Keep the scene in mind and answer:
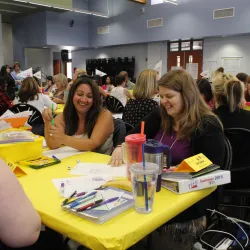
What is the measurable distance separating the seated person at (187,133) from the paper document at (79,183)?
269 millimetres

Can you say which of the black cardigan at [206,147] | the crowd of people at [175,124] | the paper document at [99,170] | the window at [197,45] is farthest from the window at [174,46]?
the paper document at [99,170]

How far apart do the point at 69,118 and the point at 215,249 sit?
1.43 meters

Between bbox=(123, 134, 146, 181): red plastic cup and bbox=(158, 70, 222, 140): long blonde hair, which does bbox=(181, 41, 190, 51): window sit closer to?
bbox=(158, 70, 222, 140): long blonde hair

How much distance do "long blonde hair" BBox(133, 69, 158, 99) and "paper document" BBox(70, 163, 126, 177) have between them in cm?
176

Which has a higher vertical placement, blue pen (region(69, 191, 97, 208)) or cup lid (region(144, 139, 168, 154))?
cup lid (region(144, 139, 168, 154))

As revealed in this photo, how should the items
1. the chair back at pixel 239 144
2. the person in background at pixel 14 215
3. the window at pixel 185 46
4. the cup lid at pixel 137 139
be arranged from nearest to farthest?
1. the person in background at pixel 14 215
2. the cup lid at pixel 137 139
3. the chair back at pixel 239 144
4. the window at pixel 185 46

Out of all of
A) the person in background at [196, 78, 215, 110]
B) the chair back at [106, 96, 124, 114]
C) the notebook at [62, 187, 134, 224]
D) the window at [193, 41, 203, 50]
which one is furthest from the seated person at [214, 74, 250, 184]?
the window at [193, 41, 203, 50]

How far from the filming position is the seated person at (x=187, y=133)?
5.16 ft

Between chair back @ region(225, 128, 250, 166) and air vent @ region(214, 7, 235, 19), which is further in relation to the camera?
air vent @ region(214, 7, 235, 19)

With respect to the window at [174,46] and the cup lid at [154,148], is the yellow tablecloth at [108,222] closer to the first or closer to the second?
the cup lid at [154,148]

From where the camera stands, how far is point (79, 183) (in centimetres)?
144

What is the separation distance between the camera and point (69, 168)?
1.69 m

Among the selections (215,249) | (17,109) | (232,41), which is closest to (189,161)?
(215,249)

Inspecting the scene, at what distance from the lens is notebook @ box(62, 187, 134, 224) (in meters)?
1.06
